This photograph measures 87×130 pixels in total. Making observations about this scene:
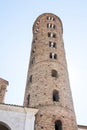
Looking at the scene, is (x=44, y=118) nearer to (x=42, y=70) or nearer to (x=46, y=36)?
(x=42, y=70)

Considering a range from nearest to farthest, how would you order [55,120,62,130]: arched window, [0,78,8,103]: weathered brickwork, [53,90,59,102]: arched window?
[55,120,62,130]: arched window
[53,90,59,102]: arched window
[0,78,8,103]: weathered brickwork

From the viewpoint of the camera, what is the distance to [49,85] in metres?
15.9

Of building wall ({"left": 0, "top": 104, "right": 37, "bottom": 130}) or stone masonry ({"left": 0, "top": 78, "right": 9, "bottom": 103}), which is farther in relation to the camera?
stone masonry ({"left": 0, "top": 78, "right": 9, "bottom": 103})

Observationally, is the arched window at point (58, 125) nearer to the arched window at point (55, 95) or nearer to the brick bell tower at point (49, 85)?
the brick bell tower at point (49, 85)

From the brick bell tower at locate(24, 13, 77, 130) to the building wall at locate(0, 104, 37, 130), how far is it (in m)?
0.95

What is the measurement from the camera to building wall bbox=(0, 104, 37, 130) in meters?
12.6

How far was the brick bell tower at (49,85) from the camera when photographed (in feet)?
46.8

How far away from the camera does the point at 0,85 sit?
741 inches

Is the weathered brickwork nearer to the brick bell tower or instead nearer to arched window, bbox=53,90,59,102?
the brick bell tower

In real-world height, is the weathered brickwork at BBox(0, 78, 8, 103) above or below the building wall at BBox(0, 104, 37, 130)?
above

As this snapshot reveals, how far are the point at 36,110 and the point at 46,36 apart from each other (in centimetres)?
889

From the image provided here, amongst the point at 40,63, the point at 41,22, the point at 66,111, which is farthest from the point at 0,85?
the point at 41,22

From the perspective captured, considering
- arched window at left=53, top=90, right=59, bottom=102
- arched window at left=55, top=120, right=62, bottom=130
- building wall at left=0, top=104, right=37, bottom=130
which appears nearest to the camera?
building wall at left=0, top=104, right=37, bottom=130

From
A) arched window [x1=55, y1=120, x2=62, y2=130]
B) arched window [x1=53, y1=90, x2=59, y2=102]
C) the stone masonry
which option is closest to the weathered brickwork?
the stone masonry
